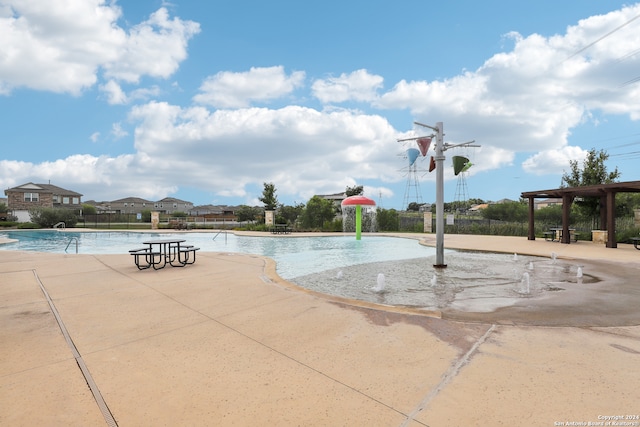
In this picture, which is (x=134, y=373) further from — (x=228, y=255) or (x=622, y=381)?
(x=228, y=255)

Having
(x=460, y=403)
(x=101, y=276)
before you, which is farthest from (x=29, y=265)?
(x=460, y=403)

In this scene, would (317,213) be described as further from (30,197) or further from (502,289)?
(30,197)

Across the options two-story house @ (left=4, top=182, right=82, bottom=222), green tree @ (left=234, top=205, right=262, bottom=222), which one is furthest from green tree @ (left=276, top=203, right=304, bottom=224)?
two-story house @ (left=4, top=182, right=82, bottom=222)

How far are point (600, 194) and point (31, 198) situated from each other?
218 feet

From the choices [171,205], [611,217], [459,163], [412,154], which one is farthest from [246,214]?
[459,163]

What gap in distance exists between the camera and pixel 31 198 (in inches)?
1940

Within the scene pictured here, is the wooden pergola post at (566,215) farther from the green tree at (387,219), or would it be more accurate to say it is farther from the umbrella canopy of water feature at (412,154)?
the green tree at (387,219)

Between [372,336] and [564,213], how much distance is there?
18173 millimetres

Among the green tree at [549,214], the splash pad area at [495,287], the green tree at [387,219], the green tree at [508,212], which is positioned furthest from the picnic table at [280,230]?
the green tree at [508,212]

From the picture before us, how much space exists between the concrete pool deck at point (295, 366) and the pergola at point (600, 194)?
12570 mm

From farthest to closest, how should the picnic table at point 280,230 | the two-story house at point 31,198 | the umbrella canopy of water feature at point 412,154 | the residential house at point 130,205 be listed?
1. the residential house at point 130,205
2. the two-story house at point 31,198
3. the picnic table at point 280,230
4. the umbrella canopy of water feature at point 412,154

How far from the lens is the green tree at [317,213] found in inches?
1224

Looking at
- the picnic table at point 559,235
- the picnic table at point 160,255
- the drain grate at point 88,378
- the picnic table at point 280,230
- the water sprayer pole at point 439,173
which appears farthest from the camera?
the picnic table at point 280,230

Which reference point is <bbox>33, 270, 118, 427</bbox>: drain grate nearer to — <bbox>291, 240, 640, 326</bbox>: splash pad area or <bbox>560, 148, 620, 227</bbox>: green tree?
<bbox>291, 240, 640, 326</bbox>: splash pad area
